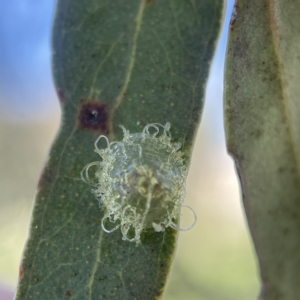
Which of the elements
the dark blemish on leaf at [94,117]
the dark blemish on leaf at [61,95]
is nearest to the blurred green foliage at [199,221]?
the dark blemish on leaf at [61,95]

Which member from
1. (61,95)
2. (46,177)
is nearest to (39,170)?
(46,177)

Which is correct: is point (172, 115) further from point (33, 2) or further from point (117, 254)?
point (33, 2)

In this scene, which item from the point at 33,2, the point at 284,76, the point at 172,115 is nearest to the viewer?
the point at 284,76

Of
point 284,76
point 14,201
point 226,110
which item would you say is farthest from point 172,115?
point 14,201

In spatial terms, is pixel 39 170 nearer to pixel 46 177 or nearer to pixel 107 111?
pixel 46 177

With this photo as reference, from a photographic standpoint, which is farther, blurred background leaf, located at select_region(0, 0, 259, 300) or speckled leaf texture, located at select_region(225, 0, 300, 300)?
blurred background leaf, located at select_region(0, 0, 259, 300)

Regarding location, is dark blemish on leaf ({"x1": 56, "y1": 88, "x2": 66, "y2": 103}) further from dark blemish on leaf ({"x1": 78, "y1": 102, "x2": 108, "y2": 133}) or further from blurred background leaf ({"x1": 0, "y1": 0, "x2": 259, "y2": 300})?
blurred background leaf ({"x1": 0, "y1": 0, "x2": 259, "y2": 300})

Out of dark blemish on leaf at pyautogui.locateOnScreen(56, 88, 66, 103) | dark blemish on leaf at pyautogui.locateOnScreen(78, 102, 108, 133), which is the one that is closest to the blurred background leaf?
dark blemish on leaf at pyautogui.locateOnScreen(56, 88, 66, 103)
